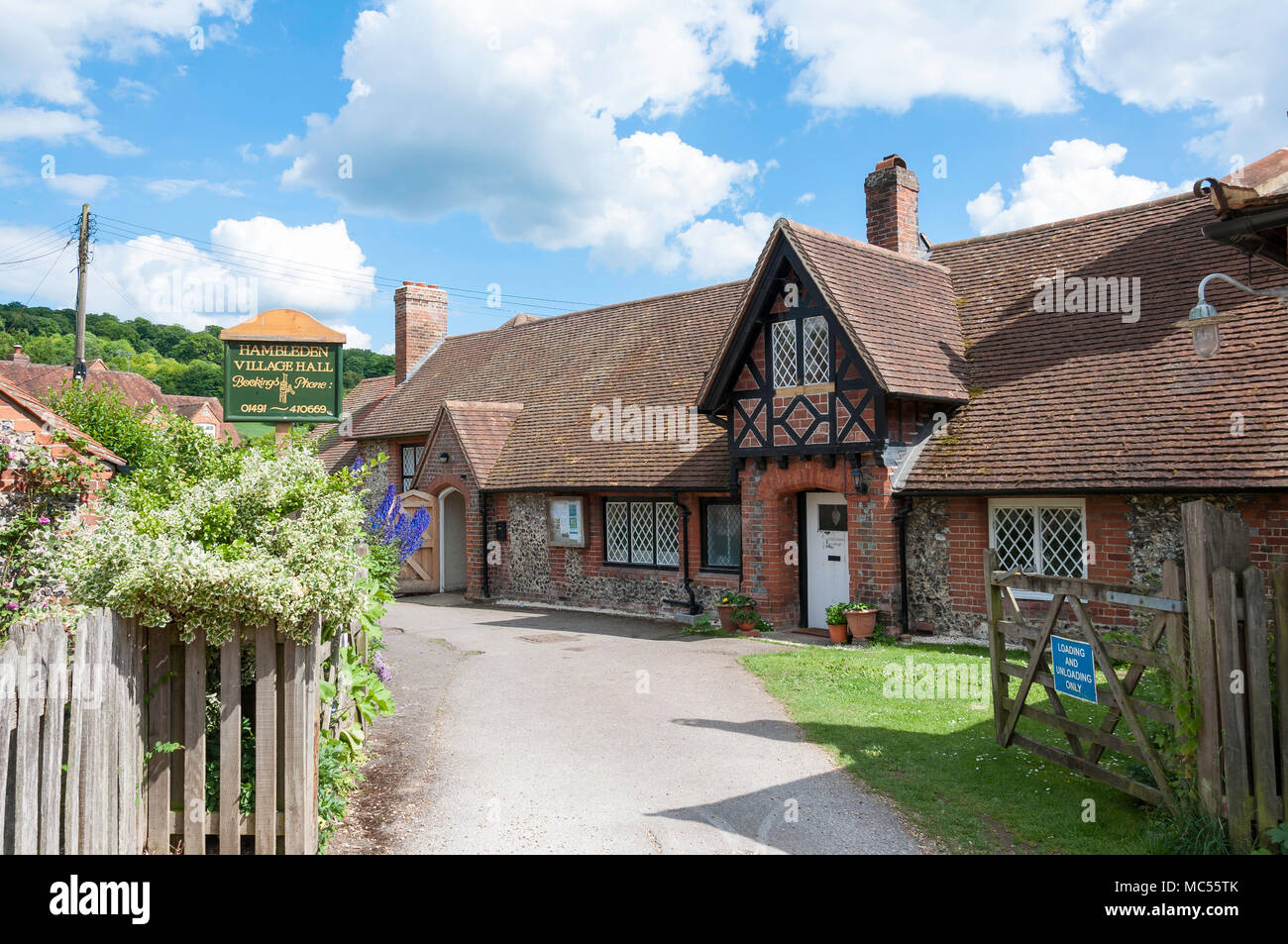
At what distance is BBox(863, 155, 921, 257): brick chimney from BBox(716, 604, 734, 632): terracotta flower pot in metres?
8.18

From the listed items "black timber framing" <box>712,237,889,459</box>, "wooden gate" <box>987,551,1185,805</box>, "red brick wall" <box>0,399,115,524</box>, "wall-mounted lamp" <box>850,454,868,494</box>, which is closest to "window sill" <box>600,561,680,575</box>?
"black timber framing" <box>712,237,889,459</box>

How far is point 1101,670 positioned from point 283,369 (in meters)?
8.76

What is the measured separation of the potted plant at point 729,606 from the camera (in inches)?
637

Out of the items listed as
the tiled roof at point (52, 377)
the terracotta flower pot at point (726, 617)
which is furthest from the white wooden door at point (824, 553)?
the tiled roof at point (52, 377)

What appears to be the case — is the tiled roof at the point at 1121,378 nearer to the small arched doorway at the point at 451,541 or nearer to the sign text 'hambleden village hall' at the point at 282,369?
the sign text 'hambleden village hall' at the point at 282,369

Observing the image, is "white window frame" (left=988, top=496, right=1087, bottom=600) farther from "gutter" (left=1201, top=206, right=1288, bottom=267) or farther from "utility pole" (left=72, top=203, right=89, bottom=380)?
"utility pole" (left=72, top=203, right=89, bottom=380)

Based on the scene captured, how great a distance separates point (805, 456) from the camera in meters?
15.7

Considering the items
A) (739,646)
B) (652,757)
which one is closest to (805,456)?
(739,646)

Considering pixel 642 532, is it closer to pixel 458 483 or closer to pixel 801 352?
pixel 801 352

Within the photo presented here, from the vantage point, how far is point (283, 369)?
10.3 metres

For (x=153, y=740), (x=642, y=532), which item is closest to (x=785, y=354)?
(x=642, y=532)

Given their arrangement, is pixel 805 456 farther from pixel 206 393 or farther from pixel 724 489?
pixel 206 393

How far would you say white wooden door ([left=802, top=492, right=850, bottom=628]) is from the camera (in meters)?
16.0
